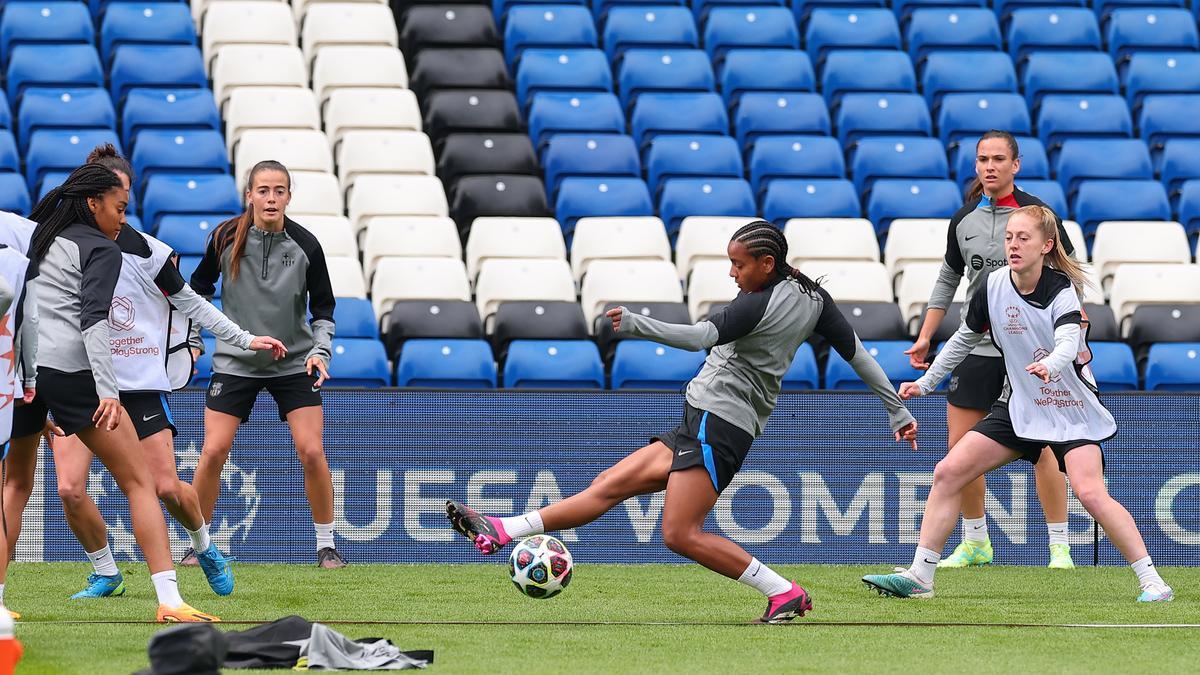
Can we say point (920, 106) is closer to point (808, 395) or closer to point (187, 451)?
point (808, 395)

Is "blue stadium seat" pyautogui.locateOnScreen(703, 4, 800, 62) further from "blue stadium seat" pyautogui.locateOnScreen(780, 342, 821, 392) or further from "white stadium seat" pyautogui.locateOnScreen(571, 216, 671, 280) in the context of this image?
"blue stadium seat" pyautogui.locateOnScreen(780, 342, 821, 392)

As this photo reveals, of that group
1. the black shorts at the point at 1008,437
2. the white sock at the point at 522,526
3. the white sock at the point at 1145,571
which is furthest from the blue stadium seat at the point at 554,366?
the white sock at the point at 1145,571

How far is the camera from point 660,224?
12641mm

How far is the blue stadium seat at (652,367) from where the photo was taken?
434 inches

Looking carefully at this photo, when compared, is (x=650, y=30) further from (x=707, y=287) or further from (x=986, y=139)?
(x=986, y=139)

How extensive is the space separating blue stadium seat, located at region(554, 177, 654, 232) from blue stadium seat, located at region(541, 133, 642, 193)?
1.03ft

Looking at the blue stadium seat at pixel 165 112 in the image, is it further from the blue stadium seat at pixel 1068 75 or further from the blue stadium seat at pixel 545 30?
the blue stadium seat at pixel 1068 75

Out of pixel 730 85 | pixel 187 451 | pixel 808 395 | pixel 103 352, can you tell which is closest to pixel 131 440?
pixel 103 352

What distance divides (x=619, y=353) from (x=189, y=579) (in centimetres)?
356

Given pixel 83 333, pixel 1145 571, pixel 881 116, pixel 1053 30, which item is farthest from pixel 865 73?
pixel 83 333

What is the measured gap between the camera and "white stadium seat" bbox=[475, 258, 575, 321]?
1184 cm

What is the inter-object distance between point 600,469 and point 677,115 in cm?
510

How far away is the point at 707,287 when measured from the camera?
11906 mm

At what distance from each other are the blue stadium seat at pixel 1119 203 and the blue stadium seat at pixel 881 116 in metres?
1.49
